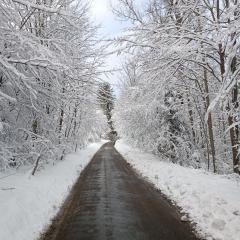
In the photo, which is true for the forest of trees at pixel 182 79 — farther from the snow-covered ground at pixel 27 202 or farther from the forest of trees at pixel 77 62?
the snow-covered ground at pixel 27 202

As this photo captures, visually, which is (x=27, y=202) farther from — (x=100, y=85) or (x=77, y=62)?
(x=77, y=62)

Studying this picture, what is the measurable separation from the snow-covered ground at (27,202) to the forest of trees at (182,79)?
4.38m

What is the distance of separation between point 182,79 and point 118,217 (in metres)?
6.47

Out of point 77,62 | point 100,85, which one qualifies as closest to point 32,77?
point 100,85

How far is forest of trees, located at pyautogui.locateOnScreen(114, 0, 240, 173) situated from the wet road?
2.58 meters

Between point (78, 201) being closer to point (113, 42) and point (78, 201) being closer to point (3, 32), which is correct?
point (113, 42)

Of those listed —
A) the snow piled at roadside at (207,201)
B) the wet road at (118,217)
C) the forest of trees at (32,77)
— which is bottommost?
the wet road at (118,217)

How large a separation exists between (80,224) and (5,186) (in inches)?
126

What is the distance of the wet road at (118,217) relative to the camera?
26.0ft

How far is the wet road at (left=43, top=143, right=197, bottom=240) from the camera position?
7.93 m

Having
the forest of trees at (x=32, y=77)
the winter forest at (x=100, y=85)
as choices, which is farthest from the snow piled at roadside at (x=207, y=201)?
the forest of trees at (x=32, y=77)

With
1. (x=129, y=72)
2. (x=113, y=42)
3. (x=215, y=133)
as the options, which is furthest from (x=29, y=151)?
(x=129, y=72)

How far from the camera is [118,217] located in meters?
9.53

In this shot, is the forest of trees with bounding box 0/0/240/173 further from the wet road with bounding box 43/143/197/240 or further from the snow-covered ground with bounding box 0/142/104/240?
the wet road with bounding box 43/143/197/240
